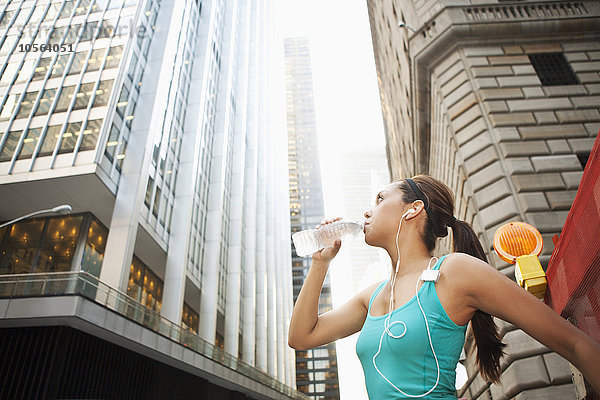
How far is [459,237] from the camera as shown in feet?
7.21

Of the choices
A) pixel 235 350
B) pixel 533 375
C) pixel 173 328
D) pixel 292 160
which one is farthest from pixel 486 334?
pixel 292 160

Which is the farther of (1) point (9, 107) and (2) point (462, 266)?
(1) point (9, 107)

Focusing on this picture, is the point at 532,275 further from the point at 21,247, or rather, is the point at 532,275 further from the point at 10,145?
the point at 21,247

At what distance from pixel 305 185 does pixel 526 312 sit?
130448 mm

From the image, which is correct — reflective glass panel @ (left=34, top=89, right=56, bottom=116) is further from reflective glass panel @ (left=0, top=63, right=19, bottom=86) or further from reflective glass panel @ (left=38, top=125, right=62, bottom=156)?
reflective glass panel @ (left=0, top=63, right=19, bottom=86)

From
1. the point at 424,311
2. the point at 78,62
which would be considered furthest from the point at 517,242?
the point at 78,62

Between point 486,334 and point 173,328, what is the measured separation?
19.6m

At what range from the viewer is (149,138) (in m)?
23.7

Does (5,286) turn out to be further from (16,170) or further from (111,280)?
(16,170)

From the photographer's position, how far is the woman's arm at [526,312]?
1351 millimetres

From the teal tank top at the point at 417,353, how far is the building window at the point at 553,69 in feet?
44.5

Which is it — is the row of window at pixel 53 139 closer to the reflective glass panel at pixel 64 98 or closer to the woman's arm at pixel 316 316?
the reflective glass panel at pixel 64 98

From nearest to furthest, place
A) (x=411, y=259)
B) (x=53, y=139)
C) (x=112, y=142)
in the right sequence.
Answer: (x=411, y=259) < (x=53, y=139) < (x=112, y=142)

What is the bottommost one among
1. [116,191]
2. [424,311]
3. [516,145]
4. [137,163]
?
[424,311]
